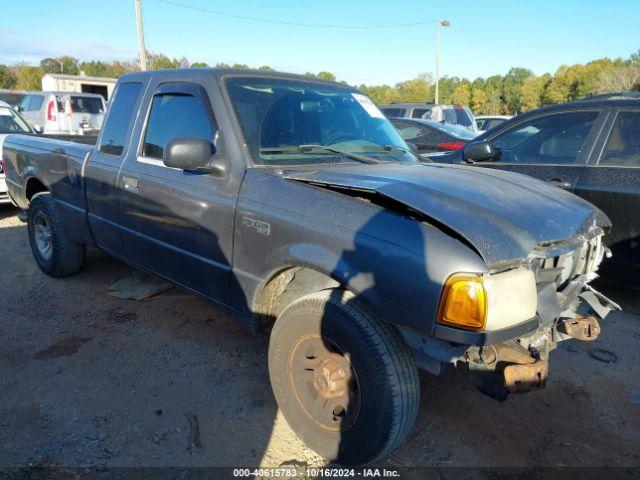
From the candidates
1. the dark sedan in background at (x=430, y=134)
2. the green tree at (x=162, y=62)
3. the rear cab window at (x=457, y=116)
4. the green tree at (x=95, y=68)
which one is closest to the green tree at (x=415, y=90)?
the green tree at (x=162, y=62)

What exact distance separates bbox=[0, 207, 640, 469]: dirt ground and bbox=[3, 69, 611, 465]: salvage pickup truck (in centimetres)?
43

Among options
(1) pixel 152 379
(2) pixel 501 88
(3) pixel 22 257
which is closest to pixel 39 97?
(3) pixel 22 257

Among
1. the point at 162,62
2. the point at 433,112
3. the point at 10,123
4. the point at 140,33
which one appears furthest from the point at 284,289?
the point at 162,62

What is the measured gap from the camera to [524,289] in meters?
2.01

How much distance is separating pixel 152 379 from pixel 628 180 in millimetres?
3816

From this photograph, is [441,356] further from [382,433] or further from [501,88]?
[501,88]

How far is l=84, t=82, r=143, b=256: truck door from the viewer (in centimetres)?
367

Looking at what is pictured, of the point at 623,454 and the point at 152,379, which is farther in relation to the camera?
the point at 152,379

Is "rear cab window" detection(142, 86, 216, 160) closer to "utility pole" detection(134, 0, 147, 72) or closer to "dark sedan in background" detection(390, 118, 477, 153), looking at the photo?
"dark sedan in background" detection(390, 118, 477, 153)

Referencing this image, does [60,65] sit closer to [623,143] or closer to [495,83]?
[495,83]

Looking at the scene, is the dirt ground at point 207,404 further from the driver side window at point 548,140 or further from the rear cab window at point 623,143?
the driver side window at point 548,140

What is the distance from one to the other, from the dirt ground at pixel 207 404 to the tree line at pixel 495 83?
79.5 feet

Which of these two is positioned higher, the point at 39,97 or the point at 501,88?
the point at 501,88

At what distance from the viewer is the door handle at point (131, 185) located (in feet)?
11.2
